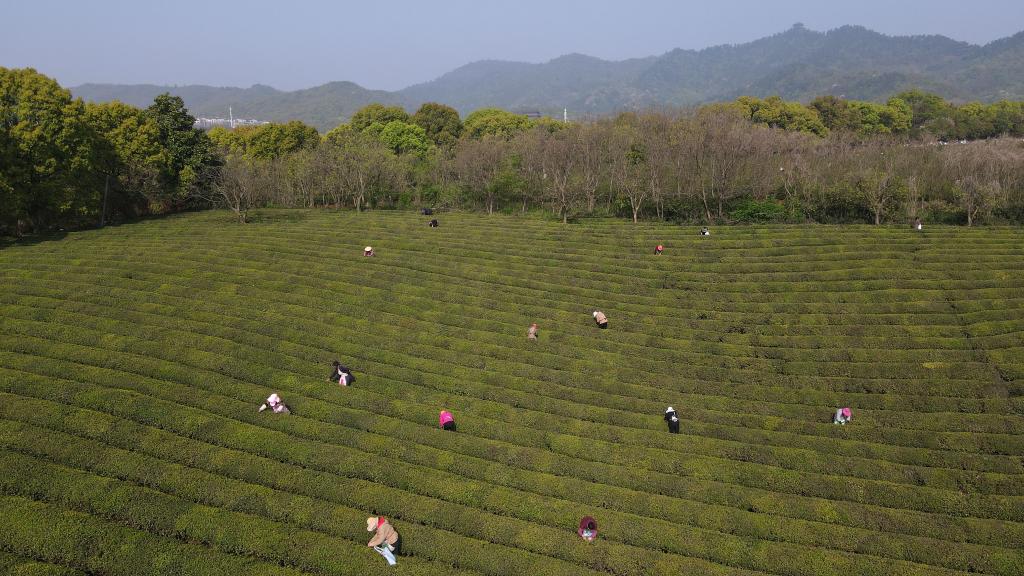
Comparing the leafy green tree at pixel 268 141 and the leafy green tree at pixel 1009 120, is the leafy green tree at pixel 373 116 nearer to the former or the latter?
the leafy green tree at pixel 268 141

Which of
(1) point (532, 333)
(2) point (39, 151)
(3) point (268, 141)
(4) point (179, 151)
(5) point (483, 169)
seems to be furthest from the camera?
(3) point (268, 141)

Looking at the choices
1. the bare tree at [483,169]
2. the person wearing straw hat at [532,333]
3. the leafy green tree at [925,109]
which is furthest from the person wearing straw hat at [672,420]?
the leafy green tree at [925,109]

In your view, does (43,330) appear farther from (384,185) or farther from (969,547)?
(384,185)

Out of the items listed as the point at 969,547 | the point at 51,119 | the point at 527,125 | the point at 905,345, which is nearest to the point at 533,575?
the point at 969,547

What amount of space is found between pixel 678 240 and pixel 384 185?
36.8m

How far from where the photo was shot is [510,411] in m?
23.0

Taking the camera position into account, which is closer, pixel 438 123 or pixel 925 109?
pixel 438 123

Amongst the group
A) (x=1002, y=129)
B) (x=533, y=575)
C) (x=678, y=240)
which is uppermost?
(x=1002, y=129)

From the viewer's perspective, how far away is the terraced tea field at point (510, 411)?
1584 cm

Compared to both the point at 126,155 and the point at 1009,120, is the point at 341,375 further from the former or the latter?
the point at 1009,120

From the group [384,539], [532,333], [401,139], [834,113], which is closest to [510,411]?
[532,333]

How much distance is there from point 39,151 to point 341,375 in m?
36.2

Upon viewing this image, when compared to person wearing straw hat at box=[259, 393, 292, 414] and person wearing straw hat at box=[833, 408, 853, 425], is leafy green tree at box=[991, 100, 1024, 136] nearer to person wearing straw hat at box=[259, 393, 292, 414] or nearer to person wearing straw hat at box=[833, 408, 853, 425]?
person wearing straw hat at box=[833, 408, 853, 425]

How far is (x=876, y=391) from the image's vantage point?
2500cm
